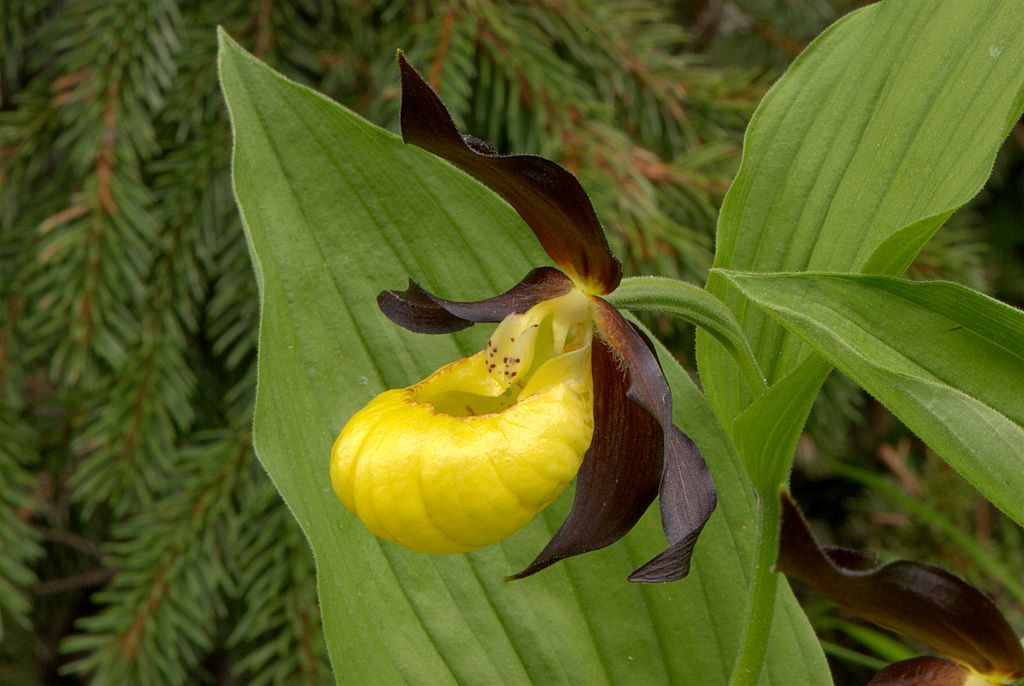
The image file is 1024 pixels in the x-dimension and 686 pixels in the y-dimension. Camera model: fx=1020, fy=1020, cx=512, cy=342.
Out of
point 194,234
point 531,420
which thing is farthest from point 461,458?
point 194,234

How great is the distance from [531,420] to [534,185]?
0.47 feet

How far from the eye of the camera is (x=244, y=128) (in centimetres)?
77

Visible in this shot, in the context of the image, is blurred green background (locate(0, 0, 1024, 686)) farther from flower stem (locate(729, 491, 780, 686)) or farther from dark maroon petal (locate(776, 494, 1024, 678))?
dark maroon petal (locate(776, 494, 1024, 678))

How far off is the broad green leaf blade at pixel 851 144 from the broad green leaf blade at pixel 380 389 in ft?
0.36

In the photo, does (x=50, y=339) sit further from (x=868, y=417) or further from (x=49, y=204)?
(x=868, y=417)

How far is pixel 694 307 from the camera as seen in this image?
610mm

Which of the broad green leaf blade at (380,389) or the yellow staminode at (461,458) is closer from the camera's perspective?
the yellow staminode at (461,458)

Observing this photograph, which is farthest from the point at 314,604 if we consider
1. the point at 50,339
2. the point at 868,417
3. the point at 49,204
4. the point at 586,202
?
the point at 868,417

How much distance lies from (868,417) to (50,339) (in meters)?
1.31

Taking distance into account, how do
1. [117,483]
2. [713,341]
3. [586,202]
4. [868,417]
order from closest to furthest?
[586,202] < [713,341] < [117,483] < [868,417]

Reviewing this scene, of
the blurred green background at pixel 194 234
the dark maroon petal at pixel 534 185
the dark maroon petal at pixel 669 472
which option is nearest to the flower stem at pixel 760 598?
the dark maroon petal at pixel 669 472

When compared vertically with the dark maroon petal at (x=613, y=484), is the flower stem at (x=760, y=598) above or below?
below

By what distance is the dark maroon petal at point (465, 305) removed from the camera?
67cm

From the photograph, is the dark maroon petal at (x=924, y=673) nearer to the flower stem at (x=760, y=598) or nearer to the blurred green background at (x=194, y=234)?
the flower stem at (x=760, y=598)
